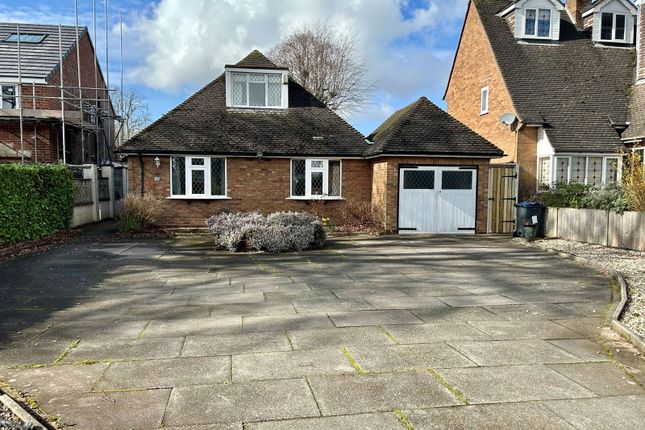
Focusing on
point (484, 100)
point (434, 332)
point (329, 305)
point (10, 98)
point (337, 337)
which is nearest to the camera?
point (337, 337)

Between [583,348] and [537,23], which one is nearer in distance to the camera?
[583,348]

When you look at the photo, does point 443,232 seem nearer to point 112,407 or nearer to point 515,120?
point 515,120

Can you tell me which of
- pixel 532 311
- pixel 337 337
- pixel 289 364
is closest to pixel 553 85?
pixel 532 311

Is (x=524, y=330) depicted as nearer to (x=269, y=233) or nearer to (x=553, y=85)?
(x=269, y=233)

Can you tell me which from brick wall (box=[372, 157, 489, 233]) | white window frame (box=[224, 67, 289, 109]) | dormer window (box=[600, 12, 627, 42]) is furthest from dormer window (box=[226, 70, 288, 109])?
dormer window (box=[600, 12, 627, 42])

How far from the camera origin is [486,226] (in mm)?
16391

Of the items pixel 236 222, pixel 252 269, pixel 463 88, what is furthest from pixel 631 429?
pixel 463 88

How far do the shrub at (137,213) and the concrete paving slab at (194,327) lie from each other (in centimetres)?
995

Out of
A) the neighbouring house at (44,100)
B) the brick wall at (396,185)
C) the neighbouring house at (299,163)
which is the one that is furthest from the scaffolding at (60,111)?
the brick wall at (396,185)

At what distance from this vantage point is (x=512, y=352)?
4.71 meters

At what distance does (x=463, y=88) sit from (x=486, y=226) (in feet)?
32.2

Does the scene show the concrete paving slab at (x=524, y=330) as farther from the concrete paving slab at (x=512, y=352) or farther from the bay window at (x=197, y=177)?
the bay window at (x=197, y=177)

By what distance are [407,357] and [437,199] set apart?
12.0 meters

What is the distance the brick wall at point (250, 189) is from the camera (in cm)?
1656
